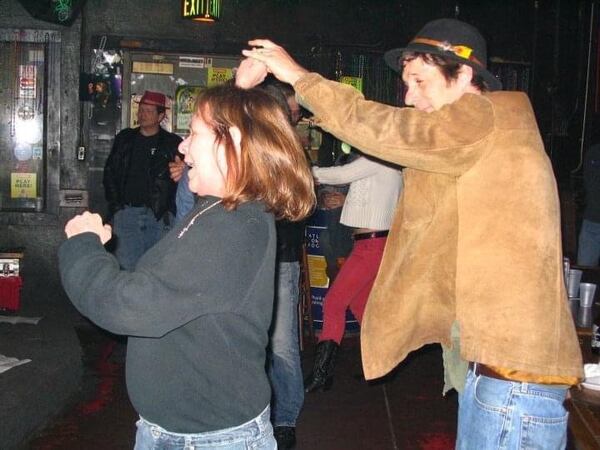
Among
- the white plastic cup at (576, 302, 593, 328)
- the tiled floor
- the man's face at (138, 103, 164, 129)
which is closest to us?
the white plastic cup at (576, 302, 593, 328)

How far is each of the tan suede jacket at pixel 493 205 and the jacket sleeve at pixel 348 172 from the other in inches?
138

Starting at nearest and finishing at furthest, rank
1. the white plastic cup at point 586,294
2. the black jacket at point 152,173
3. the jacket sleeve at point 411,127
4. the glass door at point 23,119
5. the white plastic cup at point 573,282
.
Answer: the jacket sleeve at point 411,127
the white plastic cup at point 586,294
the white plastic cup at point 573,282
the black jacket at point 152,173
the glass door at point 23,119

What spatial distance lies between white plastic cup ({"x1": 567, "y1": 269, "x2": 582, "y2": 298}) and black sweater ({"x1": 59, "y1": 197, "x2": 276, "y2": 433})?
3059 mm

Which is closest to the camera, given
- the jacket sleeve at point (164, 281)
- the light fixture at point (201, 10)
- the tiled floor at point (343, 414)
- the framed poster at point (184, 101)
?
the jacket sleeve at point (164, 281)

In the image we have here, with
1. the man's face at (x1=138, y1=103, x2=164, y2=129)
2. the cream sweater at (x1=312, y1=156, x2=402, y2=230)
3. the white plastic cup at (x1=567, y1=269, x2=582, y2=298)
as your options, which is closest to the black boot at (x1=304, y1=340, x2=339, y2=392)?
the cream sweater at (x1=312, y1=156, x2=402, y2=230)

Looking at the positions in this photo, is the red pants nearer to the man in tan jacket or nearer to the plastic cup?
the plastic cup

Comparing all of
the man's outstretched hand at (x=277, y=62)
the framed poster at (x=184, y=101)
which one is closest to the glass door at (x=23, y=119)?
the framed poster at (x=184, y=101)

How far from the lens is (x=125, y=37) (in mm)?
8219

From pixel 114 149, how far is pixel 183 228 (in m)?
5.70

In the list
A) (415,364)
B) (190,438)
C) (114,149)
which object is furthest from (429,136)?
(114,149)

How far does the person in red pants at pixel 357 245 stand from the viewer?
5867 mm

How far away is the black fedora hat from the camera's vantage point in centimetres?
240

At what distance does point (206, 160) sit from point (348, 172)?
3864 mm

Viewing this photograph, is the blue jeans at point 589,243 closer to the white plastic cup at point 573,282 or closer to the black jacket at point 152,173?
the white plastic cup at point 573,282
